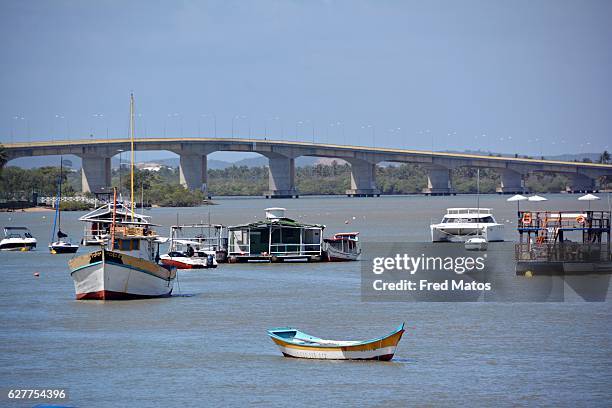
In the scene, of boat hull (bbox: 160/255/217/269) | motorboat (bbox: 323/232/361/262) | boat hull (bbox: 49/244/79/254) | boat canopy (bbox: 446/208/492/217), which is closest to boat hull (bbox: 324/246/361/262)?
motorboat (bbox: 323/232/361/262)

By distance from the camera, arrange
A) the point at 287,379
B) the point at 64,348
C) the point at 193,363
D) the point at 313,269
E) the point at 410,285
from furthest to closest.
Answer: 1. the point at 313,269
2. the point at 410,285
3. the point at 64,348
4. the point at 193,363
5. the point at 287,379

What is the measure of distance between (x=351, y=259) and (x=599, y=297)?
75.0 ft

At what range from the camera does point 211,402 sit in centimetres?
3011

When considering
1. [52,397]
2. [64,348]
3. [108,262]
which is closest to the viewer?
[52,397]

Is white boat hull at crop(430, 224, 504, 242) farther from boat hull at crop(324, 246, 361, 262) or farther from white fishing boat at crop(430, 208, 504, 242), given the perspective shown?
boat hull at crop(324, 246, 361, 262)

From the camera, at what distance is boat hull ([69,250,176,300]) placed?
46.8 m

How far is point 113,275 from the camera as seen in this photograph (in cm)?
4734

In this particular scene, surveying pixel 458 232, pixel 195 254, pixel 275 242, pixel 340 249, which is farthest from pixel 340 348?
pixel 458 232

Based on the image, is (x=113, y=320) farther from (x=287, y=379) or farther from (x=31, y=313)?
(x=287, y=379)

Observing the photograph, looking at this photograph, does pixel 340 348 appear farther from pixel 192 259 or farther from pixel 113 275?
pixel 192 259

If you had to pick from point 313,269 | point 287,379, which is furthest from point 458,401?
point 313,269

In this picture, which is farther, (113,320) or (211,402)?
(113,320)

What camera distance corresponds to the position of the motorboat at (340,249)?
230 ft

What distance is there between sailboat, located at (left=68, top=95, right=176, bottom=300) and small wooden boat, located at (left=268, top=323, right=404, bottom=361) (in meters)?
13.8
